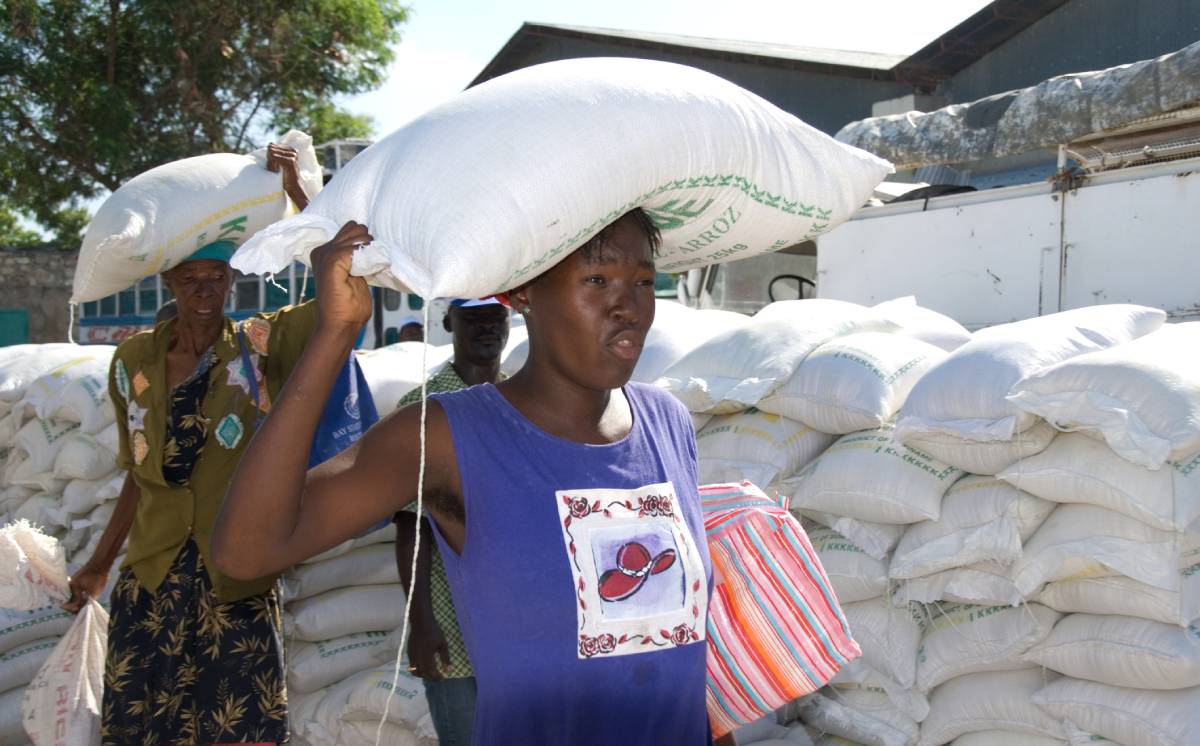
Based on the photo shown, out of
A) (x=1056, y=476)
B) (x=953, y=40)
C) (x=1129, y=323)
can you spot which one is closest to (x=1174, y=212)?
(x=1129, y=323)

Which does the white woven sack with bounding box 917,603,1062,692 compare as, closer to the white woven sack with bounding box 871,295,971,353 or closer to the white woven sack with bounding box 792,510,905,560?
the white woven sack with bounding box 792,510,905,560

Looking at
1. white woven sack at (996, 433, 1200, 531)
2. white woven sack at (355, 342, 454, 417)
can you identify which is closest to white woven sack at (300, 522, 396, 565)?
white woven sack at (355, 342, 454, 417)

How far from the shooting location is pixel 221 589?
8.50ft

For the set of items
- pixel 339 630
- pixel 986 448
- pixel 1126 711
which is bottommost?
pixel 339 630

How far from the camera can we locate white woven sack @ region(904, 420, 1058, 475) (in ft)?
8.77

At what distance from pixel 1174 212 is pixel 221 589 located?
10.7ft

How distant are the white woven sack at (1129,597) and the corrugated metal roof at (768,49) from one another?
412 inches

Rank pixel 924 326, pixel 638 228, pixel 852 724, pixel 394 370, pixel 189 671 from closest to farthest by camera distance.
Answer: pixel 638 228 → pixel 189 671 → pixel 852 724 → pixel 924 326 → pixel 394 370

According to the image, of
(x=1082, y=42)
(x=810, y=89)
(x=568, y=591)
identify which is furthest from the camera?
(x=810, y=89)

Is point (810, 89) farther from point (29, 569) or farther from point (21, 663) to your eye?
point (29, 569)

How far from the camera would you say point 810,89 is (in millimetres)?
13711

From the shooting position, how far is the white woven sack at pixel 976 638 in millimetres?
2680

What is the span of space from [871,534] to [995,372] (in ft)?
1.86

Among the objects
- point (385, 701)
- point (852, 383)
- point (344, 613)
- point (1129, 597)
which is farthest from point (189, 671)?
point (1129, 597)
